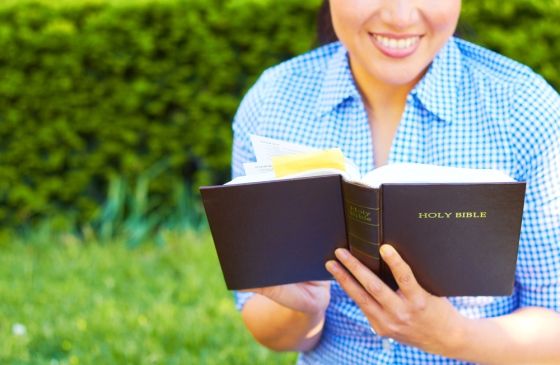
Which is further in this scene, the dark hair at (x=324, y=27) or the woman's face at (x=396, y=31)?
the dark hair at (x=324, y=27)

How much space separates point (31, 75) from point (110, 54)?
46cm

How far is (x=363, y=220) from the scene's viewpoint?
1.65 metres

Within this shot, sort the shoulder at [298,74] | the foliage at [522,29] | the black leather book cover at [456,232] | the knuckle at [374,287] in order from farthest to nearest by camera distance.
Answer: the foliage at [522,29] < the shoulder at [298,74] < the knuckle at [374,287] < the black leather book cover at [456,232]

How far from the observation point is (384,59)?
194 cm

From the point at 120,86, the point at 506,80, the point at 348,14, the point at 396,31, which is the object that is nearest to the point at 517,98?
the point at 506,80

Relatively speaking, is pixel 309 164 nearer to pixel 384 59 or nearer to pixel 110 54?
pixel 384 59

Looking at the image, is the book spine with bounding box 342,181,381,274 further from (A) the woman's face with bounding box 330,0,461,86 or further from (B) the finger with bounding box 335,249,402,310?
(A) the woman's face with bounding box 330,0,461,86

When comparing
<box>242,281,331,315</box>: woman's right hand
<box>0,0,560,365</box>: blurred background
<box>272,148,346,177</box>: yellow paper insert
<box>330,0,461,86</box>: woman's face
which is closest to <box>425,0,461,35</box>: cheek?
<box>330,0,461,86</box>: woman's face

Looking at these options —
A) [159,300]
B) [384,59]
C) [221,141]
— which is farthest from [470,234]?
[221,141]

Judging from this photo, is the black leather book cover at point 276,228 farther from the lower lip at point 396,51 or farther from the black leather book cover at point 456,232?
the lower lip at point 396,51

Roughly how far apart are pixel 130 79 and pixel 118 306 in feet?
4.80

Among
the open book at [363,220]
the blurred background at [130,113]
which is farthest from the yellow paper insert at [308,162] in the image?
the blurred background at [130,113]

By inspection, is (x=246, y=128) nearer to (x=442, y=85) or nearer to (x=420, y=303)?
(x=442, y=85)

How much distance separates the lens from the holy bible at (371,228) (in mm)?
1610
